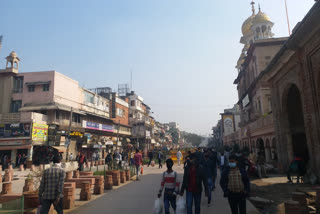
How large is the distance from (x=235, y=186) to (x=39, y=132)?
27.5m

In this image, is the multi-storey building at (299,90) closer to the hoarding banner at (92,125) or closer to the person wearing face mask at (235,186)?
the person wearing face mask at (235,186)

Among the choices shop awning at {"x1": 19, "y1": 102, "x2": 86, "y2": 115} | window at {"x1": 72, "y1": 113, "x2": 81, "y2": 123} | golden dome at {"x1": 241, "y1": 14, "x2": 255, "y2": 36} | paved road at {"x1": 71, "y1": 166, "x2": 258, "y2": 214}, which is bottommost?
paved road at {"x1": 71, "y1": 166, "x2": 258, "y2": 214}

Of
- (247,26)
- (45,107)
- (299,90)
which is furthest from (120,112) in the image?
(299,90)

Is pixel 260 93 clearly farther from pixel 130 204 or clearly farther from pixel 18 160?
pixel 18 160

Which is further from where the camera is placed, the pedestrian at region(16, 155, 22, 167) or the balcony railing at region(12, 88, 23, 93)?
the balcony railing at region(12, 88, 23, 93)

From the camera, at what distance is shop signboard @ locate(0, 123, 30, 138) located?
26.5 meters

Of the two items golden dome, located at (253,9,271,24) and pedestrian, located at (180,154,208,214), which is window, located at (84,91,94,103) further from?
pedestrian, located at (180,154,208,214)

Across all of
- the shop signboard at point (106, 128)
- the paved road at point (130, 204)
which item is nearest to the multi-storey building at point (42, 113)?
the shop signboard at point (106, 128)

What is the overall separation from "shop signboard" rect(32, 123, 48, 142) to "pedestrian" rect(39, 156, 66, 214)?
959 inches

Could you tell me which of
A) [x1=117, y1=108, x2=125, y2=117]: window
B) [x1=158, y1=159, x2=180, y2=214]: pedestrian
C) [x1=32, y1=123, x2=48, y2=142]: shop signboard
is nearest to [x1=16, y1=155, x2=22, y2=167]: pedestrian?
[x1=32, y1=123, x2=48, y2=142]: shop signboard

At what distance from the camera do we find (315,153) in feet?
36.0

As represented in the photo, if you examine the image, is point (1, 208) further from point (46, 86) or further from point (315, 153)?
point (46, 86)

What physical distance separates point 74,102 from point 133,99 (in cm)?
2298

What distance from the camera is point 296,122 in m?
15.3
